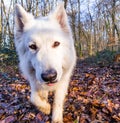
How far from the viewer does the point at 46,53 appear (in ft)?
11.7

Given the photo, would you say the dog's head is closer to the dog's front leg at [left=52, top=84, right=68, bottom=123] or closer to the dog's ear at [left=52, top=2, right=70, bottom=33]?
the dog's ear at [left=52, top=2, right=70, bottom=33]

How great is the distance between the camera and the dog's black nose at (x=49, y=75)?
3.28 metres

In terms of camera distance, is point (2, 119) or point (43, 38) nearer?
point (43, 38)

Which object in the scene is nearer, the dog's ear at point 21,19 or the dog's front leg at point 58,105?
the dog's front leg at point 58,105

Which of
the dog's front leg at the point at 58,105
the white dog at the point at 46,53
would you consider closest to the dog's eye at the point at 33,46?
the white dog at the point at 46,53

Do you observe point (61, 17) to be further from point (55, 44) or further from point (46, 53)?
point (46, 53)

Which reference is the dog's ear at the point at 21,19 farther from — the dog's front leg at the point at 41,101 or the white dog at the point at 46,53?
the dog's front leg at the point at 41,101

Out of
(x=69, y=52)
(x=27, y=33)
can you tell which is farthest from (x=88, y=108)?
(x=27, y=33)

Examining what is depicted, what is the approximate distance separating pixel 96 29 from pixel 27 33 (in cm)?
3426

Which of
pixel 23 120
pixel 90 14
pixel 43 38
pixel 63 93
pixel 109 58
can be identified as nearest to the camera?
pixel 43 38

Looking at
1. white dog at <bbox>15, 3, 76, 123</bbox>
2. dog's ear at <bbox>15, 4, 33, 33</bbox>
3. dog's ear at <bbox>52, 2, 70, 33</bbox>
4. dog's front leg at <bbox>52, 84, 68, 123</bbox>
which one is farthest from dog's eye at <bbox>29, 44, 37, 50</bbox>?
dog's front leg at <bbox>52, 84, 68, 123</bbox>

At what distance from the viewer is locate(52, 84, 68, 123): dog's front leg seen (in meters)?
3.75

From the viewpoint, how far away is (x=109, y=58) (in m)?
14.5

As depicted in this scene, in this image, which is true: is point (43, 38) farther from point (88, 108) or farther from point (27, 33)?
point (88, 108)
